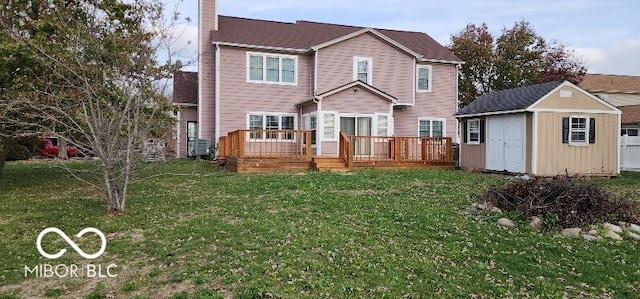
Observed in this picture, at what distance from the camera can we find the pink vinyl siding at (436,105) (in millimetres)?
23047

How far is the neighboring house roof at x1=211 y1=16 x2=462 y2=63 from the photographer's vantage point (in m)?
20.5

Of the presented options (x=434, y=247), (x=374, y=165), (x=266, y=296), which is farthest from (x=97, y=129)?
(x=374, y=165)

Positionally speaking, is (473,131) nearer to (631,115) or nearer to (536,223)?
(536,223)

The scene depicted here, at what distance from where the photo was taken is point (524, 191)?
27.6ft

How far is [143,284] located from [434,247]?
12.3 ft

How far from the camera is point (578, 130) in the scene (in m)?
15.5

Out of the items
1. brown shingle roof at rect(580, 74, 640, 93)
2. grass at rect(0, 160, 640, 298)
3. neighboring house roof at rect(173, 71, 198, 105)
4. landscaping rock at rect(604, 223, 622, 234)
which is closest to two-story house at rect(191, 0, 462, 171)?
neighboring house roof at rect(173, 71, 198, 105)

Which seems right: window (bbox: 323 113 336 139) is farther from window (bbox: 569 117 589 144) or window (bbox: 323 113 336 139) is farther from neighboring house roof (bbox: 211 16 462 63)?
window (bbox: 569 117 589 144)

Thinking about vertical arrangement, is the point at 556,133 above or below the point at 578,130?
below

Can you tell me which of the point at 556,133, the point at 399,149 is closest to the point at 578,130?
the point at 556,133

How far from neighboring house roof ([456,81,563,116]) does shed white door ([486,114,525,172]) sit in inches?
13.8

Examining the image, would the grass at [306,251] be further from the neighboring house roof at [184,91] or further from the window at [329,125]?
the neighboring house roof at [184,91]

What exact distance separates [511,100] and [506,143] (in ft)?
5.56

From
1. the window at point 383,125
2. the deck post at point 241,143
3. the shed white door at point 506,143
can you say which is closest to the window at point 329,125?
the window at point 383,125
